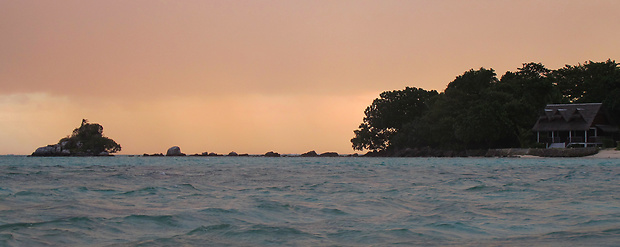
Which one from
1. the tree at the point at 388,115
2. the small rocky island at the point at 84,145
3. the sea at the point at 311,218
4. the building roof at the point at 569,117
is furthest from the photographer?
the small rocky island at the point at 84,145

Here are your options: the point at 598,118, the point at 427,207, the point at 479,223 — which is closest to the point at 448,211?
the point at 427,207

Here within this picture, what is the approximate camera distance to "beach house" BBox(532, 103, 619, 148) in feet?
193

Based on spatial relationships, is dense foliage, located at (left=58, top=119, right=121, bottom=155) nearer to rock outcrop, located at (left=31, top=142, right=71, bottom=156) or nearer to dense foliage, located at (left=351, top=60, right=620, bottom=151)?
rock outcrop, located at (left=31, top=142, right=71, bottom=156)

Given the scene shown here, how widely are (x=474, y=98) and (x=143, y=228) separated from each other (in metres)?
65.0

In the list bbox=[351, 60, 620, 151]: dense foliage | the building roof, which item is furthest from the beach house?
bbox=[351, 60, 620, 151]: dense foliage

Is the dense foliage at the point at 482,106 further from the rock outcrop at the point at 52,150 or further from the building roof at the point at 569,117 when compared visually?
the rock outcrop at the point at 52,150

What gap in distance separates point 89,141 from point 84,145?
1.17 meters

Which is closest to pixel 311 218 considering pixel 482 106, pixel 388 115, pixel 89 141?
pixel 482 106

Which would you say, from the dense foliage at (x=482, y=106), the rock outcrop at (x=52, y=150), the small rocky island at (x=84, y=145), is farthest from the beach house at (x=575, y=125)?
the rock outcrop at (x=52, y=150)

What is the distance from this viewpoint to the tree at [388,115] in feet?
273

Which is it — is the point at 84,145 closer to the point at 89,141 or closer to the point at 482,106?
the point at 89,141

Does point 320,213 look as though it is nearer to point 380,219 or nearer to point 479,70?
point 380,219

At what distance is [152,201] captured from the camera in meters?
11.1

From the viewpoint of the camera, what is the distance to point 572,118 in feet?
196
